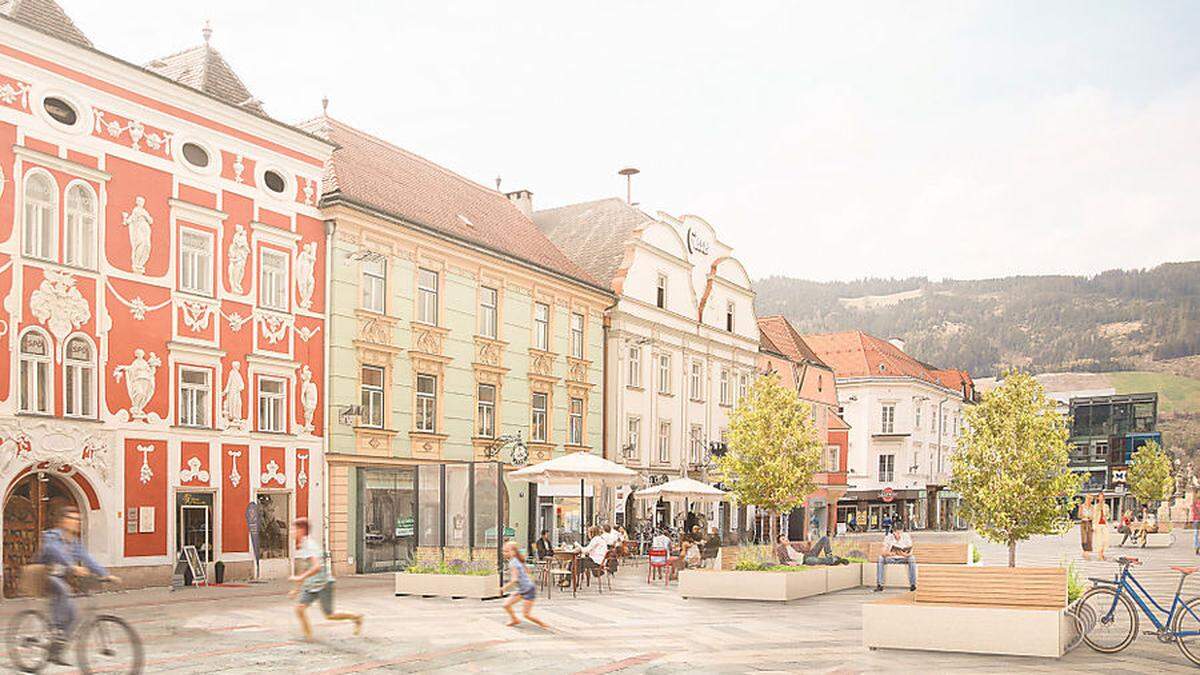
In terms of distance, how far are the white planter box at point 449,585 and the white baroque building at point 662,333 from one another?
1773cm

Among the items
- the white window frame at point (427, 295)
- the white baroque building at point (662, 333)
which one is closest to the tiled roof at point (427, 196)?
the white window frame at point (427, 295)

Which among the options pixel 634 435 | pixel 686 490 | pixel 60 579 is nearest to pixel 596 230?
pixel 634 435

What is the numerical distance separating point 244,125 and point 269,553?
10.2 m

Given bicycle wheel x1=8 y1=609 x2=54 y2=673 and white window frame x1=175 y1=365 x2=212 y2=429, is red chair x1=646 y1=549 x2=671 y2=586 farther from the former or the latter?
bicycle wheel x1=8 y1=609 x2=54 y2=673

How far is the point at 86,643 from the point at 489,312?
908 inches

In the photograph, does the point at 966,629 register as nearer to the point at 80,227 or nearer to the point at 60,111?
the point at 80,227

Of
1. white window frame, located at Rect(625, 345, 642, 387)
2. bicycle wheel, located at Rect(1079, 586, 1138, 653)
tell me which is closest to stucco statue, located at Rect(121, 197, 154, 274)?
bicycle wheel, located at Rect(1079, 586, 1138, 653)

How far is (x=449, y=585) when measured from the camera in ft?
70.8

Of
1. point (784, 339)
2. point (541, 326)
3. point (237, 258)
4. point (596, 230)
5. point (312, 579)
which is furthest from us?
point (784, 339)

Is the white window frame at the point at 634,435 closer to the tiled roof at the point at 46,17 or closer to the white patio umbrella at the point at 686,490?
the white patio umbrella at the point at 686,490

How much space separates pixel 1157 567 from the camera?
109 ft

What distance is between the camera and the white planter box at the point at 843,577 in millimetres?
23984

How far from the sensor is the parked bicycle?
11.6m

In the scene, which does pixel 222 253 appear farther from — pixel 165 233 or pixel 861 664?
pixel 861 664
